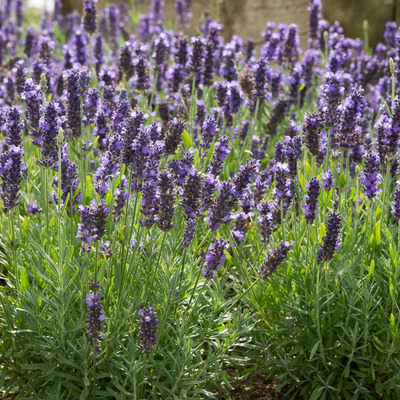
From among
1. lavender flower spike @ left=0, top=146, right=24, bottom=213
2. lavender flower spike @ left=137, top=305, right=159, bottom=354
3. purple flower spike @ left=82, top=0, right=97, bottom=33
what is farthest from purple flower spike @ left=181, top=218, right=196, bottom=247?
purple flower spike @ left=82, top=0, right=97, bottom=33

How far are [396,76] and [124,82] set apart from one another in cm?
222

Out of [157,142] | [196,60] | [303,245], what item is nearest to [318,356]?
[303,245]

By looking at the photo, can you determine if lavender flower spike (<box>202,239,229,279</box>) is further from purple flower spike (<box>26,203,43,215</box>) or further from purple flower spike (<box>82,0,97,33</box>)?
purple flower spike (<box>82,0,97,33</box>)

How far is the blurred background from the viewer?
7.83m

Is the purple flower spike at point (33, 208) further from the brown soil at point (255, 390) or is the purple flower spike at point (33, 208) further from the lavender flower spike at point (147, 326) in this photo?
the brown soil at point (255, 390)

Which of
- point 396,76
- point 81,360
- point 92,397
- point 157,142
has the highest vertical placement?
point 396,76

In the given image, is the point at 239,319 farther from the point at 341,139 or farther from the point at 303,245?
the point at 341,139

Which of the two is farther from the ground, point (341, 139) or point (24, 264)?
point (341, 139)

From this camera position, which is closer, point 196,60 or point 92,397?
point 92,397

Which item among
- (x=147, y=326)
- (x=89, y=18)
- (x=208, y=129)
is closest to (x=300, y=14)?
(x=89, y=18)

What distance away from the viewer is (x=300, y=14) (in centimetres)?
830

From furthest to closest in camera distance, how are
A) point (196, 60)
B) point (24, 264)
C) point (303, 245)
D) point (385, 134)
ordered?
point (196, 60) < point (303, 245) < point (24, 264) < point (385, 134)

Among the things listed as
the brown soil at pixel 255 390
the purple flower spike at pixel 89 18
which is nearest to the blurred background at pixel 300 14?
the purple flower spike at pixel 89 18

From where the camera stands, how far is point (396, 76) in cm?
412
